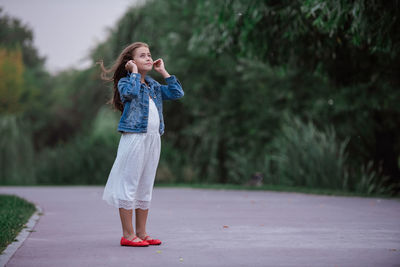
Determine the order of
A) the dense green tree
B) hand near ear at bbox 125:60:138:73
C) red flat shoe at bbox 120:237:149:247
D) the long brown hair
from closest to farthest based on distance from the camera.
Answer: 1. red flat shoe at bbox 120:237:149:247
2. hand near ear at bbox 125:60:138:73
3. the long brown hair
4. the dense green tree

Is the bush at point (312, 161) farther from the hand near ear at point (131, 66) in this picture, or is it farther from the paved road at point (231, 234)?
the hand near ear at point (131, 66)

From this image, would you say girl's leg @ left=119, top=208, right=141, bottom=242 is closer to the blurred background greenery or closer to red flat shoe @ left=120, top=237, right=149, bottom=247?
red flat shoe @ left=120, top=237, right=149, bottom=247

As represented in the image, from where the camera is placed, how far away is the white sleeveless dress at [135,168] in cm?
598

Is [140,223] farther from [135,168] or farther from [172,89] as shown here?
[172,89]

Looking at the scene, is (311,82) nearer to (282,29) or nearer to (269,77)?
(269,77)

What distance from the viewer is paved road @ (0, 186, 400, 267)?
5.23 m

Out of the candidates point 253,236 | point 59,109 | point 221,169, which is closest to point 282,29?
point 253,236

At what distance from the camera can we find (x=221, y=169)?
79.7ft

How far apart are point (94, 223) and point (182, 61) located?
49.4ft

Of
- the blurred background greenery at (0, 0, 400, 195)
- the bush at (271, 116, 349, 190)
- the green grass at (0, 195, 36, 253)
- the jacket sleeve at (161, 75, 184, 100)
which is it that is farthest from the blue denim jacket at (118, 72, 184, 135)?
the bush at (271, 116, 349, 190)

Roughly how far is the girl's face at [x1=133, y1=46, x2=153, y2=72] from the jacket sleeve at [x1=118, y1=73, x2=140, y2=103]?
0.21 metres

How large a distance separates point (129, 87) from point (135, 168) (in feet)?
2.44

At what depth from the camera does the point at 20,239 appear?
6461 mm

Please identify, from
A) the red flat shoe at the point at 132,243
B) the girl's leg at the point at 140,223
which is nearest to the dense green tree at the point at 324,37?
the girl's leg at the point at 140,223
